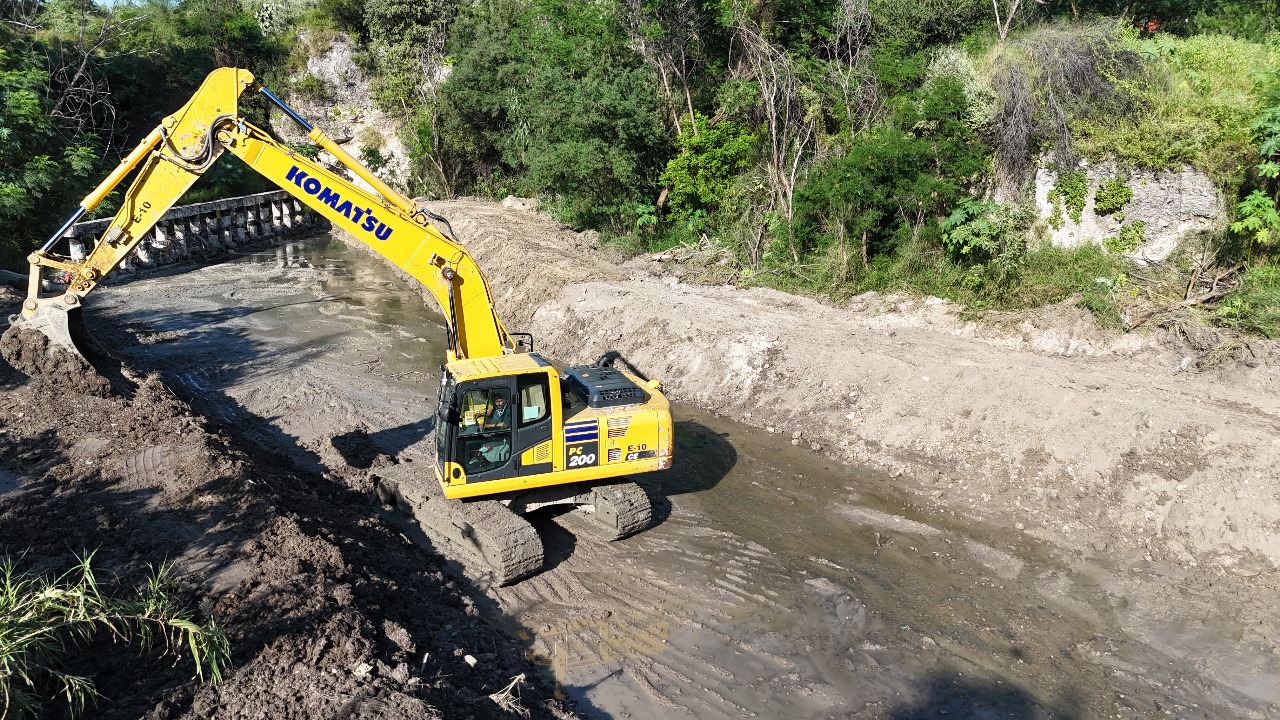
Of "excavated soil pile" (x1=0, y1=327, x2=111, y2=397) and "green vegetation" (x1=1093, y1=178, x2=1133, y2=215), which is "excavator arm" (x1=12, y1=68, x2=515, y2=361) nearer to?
"excavated soil pile" (x1=0, y1=327, x2=111, y2=397)

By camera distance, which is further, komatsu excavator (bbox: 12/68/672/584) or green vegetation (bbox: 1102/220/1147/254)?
green vegetation (bbox: 1102/220/1147/254)

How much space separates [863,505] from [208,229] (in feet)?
77.0

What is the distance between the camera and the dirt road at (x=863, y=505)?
23.3ft

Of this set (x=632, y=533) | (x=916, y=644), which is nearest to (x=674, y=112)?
(x=632, y=533)

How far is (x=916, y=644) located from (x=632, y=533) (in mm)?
3276

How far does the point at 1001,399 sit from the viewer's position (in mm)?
11453

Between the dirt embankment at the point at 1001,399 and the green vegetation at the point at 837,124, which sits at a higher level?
the green vegetation at the point at 837,124

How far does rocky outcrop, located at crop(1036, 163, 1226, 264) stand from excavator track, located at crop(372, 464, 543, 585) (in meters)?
12.2

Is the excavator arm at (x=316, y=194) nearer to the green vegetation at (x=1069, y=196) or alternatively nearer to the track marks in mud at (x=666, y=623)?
the track marks in mud at (x=666, y=623)

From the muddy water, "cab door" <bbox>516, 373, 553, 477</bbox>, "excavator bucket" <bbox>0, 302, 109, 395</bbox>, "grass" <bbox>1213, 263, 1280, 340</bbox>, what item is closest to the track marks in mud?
the muddy water

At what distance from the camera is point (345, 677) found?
575 cm

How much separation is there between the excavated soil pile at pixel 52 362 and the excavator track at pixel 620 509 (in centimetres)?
744

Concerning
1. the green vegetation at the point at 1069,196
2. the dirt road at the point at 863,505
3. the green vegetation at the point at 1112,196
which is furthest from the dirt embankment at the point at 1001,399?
the green vegetation at the point at 1112,196

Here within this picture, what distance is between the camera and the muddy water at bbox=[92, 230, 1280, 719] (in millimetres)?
6852
